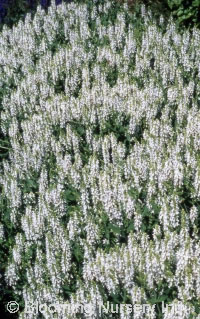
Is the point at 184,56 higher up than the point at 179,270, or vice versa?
the point at 184,56

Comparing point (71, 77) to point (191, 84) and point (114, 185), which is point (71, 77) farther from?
point (114, 185)

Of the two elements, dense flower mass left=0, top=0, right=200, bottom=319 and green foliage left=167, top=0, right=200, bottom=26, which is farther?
green foliage left=167, top=0, right=200, bottom=26

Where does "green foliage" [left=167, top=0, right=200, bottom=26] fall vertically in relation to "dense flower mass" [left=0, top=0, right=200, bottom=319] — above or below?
above

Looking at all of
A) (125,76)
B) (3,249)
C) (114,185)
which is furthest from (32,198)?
(125,76)

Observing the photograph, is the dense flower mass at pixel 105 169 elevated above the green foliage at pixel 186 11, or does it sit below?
below

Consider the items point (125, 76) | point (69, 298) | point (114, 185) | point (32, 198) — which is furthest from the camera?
point (125, 76)

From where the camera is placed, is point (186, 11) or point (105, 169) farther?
point (186, 11)

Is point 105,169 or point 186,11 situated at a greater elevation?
point 186,11

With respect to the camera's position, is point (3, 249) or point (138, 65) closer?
point (3, 249)
